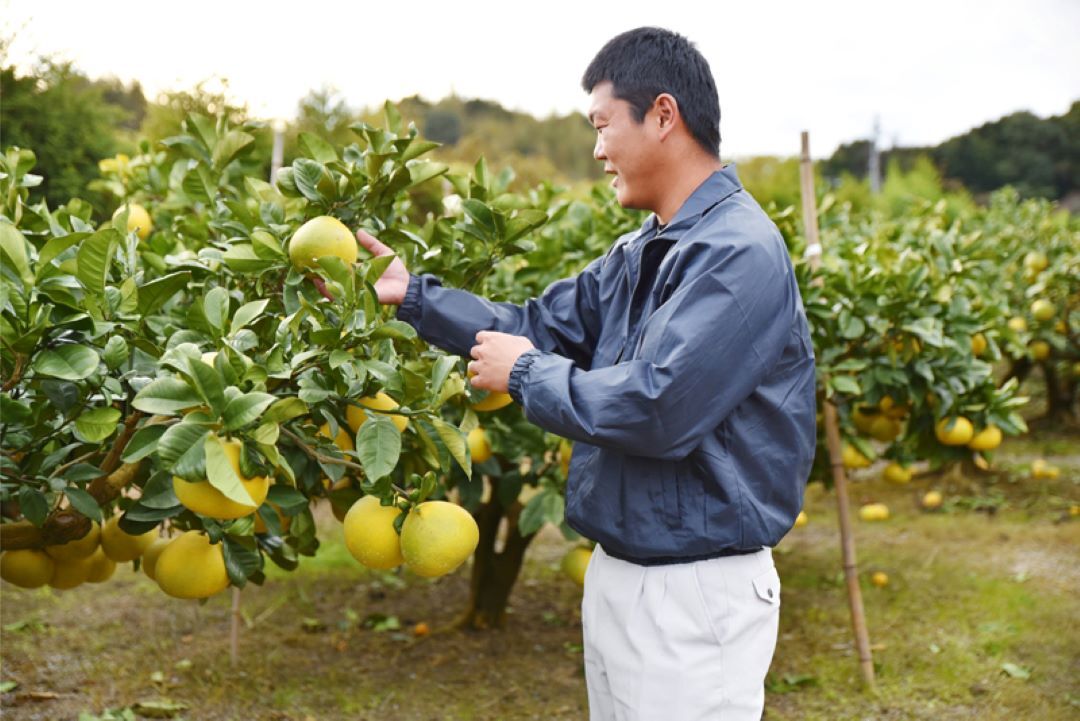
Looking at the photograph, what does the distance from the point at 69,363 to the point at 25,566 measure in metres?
0.68

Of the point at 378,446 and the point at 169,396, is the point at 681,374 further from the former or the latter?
the point at 169,396

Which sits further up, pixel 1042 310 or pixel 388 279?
pixel 388 279

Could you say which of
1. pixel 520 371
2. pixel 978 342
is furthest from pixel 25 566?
pixel 978 342

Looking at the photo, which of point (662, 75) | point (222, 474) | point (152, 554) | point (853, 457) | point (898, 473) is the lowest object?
point (898, 473)

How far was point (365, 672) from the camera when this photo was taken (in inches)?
124

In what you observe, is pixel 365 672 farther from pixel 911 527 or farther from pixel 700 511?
pixel 911 527

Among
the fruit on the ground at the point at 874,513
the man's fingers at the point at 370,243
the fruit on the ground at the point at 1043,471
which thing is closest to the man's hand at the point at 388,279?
the man's fingers at the point at 370,243

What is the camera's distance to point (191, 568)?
156 centimetres

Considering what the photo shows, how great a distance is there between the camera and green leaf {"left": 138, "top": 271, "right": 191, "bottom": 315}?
1.41m

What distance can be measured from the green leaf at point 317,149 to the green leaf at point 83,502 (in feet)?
2.36

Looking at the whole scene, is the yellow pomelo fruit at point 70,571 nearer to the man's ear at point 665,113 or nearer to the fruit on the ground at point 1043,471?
the man's ear at point 665,113

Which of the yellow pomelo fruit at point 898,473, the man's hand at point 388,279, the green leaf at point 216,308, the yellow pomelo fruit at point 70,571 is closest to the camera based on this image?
the green leaf at point 216,308

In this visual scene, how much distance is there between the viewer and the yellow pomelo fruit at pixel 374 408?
4.73ft

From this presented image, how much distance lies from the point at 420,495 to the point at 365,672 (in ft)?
6.44
